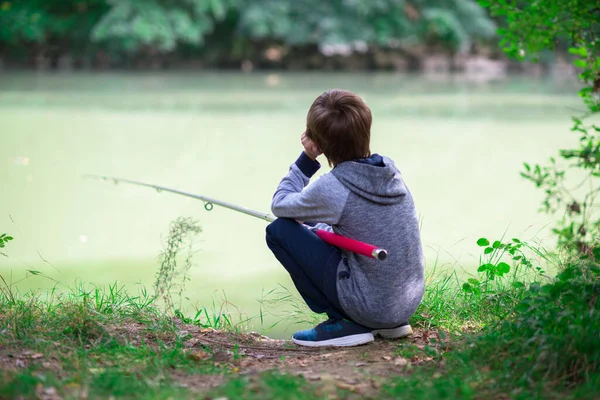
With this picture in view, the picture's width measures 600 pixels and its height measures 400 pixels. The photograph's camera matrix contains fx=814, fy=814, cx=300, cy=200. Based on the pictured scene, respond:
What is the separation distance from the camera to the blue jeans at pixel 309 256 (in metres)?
2.39

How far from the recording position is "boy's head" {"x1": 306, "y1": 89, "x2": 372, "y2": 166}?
230 centimetres

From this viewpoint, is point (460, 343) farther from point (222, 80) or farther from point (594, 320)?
point (222, 80)

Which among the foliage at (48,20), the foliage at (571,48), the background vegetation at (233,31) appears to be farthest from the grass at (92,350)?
the foliage at (48,20)

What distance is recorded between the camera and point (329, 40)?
54.3 feet

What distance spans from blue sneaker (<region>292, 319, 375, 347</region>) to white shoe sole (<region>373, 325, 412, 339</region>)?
3 centimetres

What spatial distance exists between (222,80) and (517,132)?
7.82 meters

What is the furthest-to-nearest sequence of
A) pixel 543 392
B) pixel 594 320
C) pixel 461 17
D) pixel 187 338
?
pixel 461 17 < pixel 187 338 < pixel 594 320 < pixel 543 392

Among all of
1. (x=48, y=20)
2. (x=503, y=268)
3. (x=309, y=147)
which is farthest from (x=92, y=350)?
(x=48, y=20)

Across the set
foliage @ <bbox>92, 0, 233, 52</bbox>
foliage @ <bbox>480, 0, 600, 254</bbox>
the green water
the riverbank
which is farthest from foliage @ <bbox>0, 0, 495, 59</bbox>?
the riverbank

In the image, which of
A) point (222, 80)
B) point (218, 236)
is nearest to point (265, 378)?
point (218, 236)

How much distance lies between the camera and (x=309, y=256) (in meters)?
2.40

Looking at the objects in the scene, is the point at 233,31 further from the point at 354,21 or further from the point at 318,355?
the point at 318,355

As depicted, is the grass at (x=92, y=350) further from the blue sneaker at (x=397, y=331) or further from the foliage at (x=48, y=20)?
the foliage at (x=48, y=20)

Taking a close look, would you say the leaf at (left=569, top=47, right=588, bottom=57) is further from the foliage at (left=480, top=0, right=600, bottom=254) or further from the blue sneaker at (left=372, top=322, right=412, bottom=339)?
the blue sneaker at (left=372, top=322, right=412, bottom=339)
